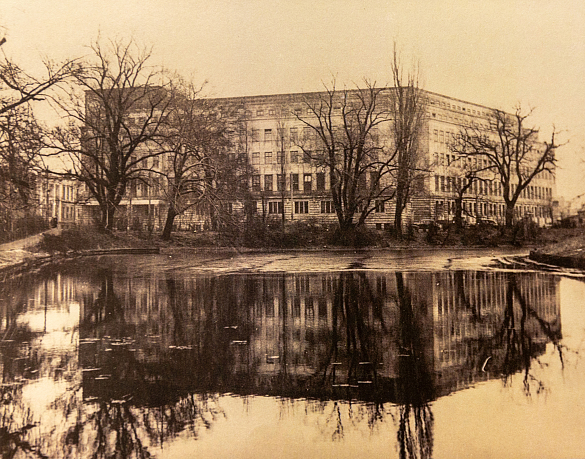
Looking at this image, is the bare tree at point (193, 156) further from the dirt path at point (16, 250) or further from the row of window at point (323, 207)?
the row of window at point (323, 207)

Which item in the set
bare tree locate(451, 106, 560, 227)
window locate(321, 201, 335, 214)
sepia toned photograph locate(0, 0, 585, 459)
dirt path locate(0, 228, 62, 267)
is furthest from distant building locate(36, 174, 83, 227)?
bare tree locate(451, 106, 560, 227)

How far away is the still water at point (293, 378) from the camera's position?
163 inches

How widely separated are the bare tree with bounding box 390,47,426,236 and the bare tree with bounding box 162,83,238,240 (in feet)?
36.4

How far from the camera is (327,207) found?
4269 cm

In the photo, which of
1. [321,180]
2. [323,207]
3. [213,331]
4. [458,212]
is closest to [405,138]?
[458,212]

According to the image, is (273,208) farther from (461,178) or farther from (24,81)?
(24,81)

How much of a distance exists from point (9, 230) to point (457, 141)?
29629 millimetres

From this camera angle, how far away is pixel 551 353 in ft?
20.8

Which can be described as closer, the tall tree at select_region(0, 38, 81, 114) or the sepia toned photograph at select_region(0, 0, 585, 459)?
the sepia toned photograph at select_region(0, 0, 585, 459)

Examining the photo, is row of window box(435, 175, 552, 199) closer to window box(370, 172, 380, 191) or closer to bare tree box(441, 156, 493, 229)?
bare tree box(441, 156, 493, 229)

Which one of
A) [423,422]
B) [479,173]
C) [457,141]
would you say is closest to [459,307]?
[423,422]

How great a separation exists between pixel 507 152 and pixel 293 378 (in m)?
37.9

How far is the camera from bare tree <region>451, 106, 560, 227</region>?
3644cm

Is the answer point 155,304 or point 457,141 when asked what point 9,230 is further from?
point 457,141
